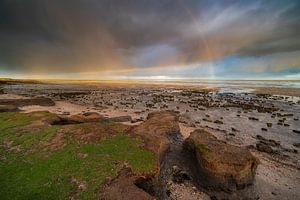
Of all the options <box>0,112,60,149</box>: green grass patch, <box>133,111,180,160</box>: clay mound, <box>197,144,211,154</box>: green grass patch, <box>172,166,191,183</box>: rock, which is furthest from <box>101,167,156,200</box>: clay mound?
<box>0,112,60,149</box>: green grass patch

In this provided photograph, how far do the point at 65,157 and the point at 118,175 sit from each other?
2.95 meters

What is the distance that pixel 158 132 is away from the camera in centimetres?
1421

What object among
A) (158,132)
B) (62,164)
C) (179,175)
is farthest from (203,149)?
(62,164)

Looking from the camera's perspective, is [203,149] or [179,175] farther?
[203,149]

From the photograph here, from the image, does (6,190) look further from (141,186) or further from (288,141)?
(288,141)

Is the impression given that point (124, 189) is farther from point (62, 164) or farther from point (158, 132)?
point (158, 132)

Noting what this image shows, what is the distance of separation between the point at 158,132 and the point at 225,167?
5.50 m

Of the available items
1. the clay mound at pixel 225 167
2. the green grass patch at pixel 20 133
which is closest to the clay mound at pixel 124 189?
the clay mound at pixel 225 167

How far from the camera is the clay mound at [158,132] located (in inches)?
449

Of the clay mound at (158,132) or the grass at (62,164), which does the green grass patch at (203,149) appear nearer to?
the clay mound at (158,132)

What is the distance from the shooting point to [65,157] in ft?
31.0

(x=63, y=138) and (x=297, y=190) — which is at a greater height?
(x=63, y=138)

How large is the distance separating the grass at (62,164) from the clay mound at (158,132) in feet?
2.44

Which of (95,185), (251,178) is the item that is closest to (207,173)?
(251,178)
